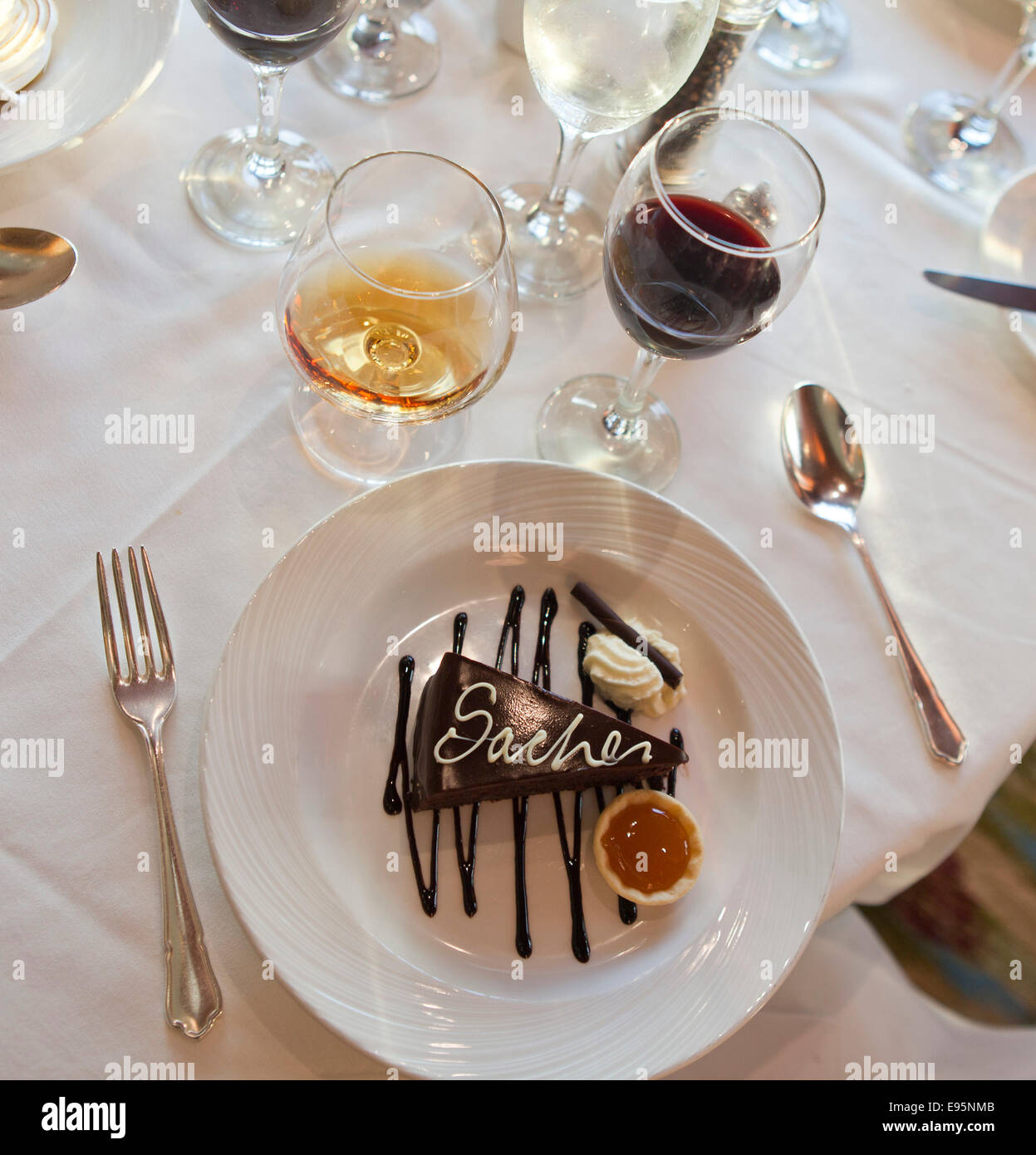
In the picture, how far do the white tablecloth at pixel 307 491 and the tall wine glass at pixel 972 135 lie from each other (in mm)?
40

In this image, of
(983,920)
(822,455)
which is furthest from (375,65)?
(983,920)

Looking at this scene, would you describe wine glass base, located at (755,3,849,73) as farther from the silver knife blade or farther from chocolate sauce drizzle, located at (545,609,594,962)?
chocolate sauce drizzle, located at (545,609,594,962)

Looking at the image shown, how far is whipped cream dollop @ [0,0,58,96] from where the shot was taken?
3.32 feet

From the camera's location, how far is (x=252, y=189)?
1.13m

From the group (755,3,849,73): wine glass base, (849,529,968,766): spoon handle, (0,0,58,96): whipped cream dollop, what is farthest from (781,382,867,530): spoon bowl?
(0,0,58,96): whipped cream dollop

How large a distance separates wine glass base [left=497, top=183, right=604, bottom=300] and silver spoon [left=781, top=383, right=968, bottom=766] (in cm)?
31

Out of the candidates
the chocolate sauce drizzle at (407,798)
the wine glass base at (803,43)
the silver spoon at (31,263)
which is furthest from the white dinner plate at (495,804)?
the wine glass base at (803,43)

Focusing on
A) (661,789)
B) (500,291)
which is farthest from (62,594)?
(661,789)

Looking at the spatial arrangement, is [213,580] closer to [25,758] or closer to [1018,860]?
[25,758]

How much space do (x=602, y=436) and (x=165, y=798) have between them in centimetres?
61

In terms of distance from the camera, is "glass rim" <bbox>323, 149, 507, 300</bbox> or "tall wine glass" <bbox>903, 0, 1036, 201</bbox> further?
"tall wine glass" <bbox>903, 0, 1036, 201</bbox>

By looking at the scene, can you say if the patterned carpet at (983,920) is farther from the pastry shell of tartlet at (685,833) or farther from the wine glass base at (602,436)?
the wine glass base at (602,436)

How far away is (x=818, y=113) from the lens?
1364 millimetres

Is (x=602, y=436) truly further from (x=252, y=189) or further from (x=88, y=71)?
(x=88, y=71)
